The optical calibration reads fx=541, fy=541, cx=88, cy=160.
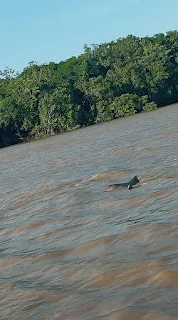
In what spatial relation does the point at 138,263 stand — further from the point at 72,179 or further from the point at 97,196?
the point at 72,179

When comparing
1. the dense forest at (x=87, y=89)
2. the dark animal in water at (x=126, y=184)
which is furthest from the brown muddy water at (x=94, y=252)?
the dense forest at (x=87, y=89)

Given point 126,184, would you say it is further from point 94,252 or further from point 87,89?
point 87,89

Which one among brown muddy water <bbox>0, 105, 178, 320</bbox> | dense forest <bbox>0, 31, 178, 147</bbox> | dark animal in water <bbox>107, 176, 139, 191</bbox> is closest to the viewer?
brown muddy water <bbox>0, 105, 178, 320</bbox>

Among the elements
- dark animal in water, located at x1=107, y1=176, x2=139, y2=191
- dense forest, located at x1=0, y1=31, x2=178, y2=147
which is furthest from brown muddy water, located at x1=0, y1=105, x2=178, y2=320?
dense forest, located at x1=0, y1=31, x2=178, y2=147

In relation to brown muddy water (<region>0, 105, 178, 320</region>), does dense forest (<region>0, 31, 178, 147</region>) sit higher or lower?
higher

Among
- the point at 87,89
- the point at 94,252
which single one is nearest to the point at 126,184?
the point at 94,252

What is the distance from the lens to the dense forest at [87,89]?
61.9 metres

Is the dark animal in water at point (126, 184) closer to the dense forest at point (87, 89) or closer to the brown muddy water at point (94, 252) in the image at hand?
the brown muddy water at point (94, 252)

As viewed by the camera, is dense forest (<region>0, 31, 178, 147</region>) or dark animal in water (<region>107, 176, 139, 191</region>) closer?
dark animal in water (<region>107, 176, 139, 191</region>)

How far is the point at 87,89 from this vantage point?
213 feet

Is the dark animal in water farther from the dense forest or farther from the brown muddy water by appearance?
the dense forest

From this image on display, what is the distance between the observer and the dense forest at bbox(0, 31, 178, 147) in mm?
61938

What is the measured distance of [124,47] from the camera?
7500cm

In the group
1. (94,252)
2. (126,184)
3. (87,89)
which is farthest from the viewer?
(87,89)
